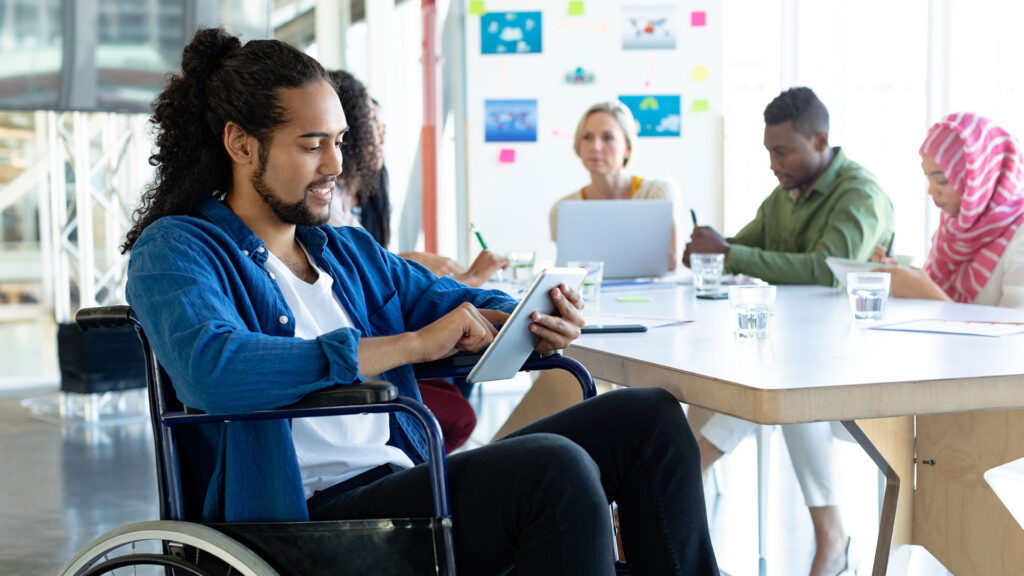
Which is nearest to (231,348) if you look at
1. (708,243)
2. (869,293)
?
(869,293)

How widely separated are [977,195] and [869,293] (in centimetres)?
105

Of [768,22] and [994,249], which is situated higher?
[768,22]

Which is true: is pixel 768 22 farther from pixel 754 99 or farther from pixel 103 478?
pixel 103 478

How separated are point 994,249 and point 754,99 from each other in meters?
2.56

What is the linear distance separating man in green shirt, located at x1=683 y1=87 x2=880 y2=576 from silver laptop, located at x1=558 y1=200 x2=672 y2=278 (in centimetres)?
11

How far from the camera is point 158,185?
152 centimetres

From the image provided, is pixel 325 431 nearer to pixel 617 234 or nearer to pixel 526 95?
pixel 617 234

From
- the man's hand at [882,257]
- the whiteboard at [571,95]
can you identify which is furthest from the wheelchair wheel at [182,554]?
the whiteboard at [571,95]

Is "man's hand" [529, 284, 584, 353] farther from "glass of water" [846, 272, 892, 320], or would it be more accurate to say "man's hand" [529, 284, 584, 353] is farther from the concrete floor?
the concrete floor

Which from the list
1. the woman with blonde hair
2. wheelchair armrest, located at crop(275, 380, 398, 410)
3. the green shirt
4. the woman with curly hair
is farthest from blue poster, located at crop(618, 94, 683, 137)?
wheelchair armrest, located at crop(275, 380, 398, 410)

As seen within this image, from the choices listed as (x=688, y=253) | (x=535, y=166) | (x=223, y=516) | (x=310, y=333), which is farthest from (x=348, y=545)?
(x=535, y=166)

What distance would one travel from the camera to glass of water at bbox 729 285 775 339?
168 cm

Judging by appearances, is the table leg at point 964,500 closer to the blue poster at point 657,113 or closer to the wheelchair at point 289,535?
the wheelchair at point 289,535

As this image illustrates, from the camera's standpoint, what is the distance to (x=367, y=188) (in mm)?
3264
